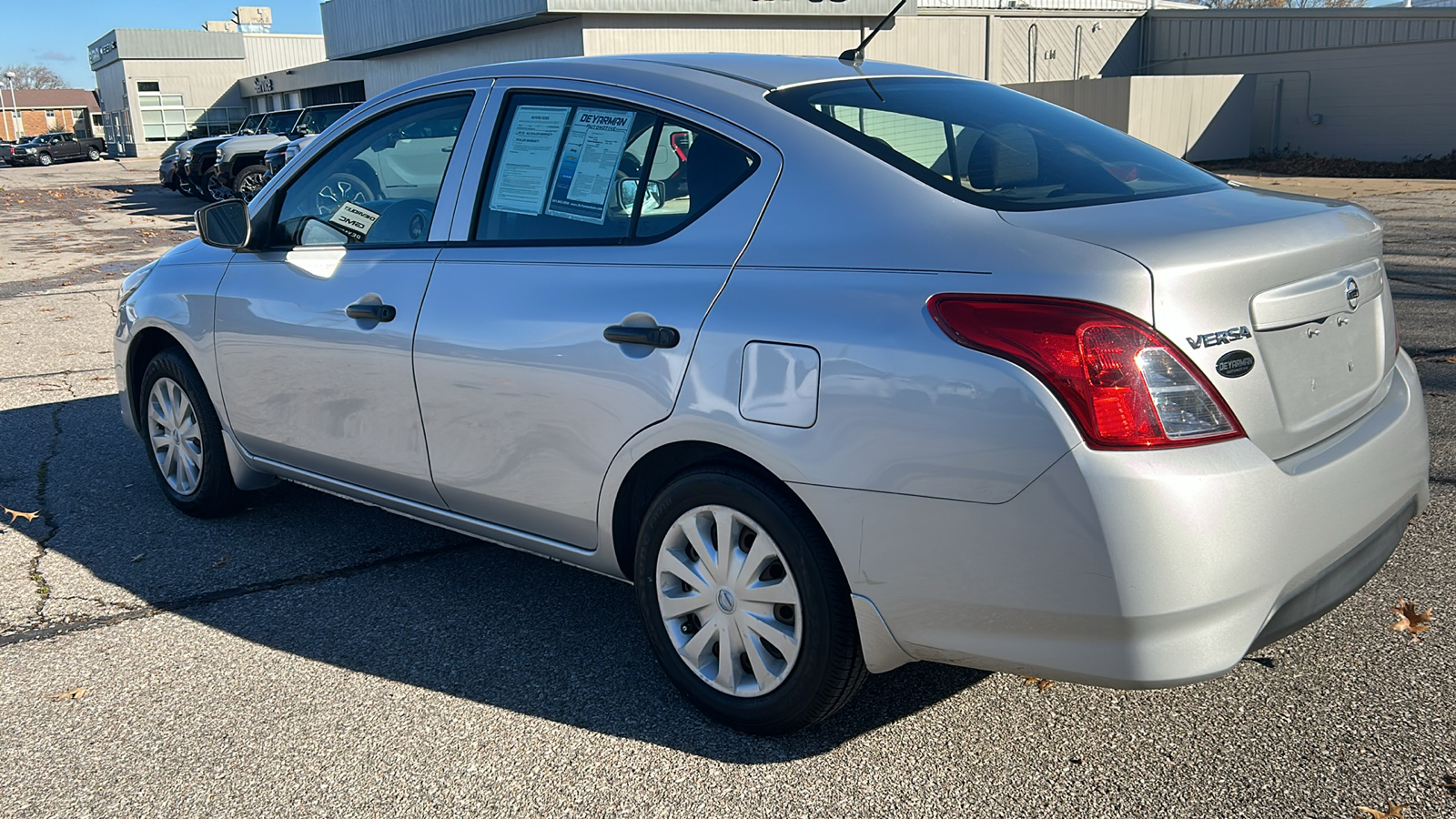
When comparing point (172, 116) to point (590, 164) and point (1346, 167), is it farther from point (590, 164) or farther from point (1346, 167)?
point (590, 164)

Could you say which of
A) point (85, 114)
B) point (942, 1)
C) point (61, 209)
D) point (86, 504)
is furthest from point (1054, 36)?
point (85, 114)

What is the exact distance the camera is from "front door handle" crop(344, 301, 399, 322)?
12.1 ft

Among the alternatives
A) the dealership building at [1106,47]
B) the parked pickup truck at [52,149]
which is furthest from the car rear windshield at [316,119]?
the parked pickup truck at [52,149]

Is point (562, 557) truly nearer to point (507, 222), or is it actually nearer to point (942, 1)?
point (507, 222)

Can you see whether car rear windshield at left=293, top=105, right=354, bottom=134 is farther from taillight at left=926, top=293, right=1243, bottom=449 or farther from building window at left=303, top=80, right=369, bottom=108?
taillight at left=926, top=293, right=1243, bottom=449

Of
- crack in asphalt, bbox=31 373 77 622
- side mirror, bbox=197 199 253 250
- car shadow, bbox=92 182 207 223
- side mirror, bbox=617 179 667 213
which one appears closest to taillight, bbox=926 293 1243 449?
side mirror, bbox=617 179 667 213

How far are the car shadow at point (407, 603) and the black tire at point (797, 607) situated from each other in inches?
4.4

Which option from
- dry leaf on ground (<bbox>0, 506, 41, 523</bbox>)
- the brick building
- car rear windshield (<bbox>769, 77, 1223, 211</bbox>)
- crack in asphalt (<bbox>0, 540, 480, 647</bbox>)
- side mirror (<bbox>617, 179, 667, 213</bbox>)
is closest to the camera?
car rear windshield (<bbox>769, 77, 1223, 211</bbox>)

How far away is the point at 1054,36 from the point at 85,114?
77.0m

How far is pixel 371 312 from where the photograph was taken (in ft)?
12.2

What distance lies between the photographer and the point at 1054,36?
30844 mm

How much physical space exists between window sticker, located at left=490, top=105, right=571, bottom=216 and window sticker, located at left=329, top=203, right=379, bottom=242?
65 cm

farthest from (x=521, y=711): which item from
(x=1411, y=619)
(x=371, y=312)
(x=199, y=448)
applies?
(x=1411, y=619)

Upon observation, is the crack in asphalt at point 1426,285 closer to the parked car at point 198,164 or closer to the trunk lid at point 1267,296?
the trunk lid at point 1267,296
